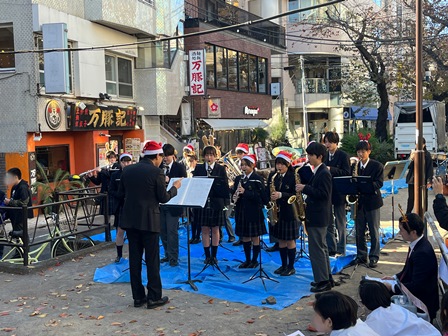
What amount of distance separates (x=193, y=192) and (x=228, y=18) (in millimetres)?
21610

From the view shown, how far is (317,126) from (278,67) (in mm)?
8870

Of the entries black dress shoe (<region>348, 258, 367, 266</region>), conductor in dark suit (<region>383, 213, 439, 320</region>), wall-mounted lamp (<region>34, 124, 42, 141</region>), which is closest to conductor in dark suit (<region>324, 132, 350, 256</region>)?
black dress shoe (<region>348, 258, 367, 266</region>)

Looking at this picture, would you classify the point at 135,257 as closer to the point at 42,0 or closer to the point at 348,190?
the point at 348,190

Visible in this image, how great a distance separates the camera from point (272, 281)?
753 cm

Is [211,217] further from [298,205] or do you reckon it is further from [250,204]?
[298,205]

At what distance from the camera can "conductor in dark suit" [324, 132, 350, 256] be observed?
8516mm

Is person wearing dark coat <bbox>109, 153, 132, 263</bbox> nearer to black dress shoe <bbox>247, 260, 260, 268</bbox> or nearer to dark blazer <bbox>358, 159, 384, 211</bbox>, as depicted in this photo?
black dress shoe <bbox>247, 260, 260, 268</bbox>

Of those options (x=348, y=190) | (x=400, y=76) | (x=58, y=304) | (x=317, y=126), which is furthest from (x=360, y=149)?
(x=317, y=126)

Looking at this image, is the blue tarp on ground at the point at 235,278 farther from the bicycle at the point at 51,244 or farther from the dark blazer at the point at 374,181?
the bicycle at the point at 51,244

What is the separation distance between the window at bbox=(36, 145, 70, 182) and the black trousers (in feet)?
31.3

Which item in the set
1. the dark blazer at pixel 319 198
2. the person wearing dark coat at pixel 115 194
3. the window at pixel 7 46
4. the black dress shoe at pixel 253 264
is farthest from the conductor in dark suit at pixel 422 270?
the window at pixel 7 46

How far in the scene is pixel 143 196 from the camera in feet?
21.2

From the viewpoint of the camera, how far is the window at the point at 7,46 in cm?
1505

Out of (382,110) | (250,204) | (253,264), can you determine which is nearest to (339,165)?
(250,204)
